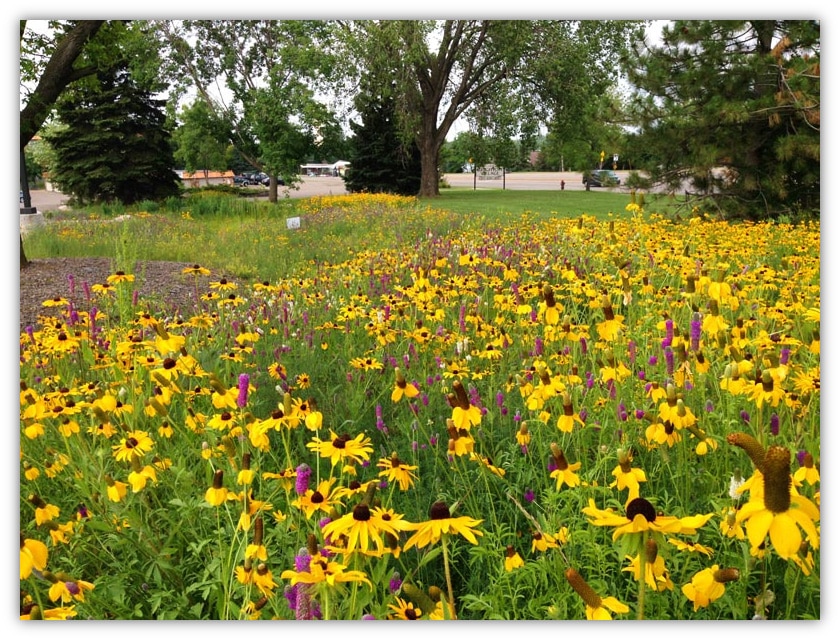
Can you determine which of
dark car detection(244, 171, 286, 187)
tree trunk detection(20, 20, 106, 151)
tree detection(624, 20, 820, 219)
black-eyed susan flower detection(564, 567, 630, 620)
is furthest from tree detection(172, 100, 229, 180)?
black-eyed susan flower detection(564, 567, 630, 620)

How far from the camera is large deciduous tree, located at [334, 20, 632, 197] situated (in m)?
2.88

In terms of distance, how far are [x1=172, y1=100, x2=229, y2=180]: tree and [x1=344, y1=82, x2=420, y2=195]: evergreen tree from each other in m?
0.64

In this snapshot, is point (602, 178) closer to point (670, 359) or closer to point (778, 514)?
point (670, 359)

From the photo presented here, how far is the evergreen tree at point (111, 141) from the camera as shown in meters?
2.85

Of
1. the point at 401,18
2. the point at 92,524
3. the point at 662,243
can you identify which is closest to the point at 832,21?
the point at 662,243

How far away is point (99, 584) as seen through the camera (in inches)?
66.4

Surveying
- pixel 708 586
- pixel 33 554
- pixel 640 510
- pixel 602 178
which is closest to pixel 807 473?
pixel 708 586

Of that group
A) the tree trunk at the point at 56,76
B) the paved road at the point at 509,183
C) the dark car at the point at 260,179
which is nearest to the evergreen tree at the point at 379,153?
the paved road at the point at 509,183

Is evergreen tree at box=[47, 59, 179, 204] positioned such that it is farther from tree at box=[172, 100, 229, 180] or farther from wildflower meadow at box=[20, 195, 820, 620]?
wildflower meadow at box=[20, 195, 820, 620]

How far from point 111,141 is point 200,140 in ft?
1.35

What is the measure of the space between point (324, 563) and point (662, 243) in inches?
113

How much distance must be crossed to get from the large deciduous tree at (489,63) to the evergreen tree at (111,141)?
98 centimetres

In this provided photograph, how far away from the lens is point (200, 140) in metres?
3.07

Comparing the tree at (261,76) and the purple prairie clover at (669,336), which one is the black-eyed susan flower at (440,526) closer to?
the purple prairie clover at (669,336)
